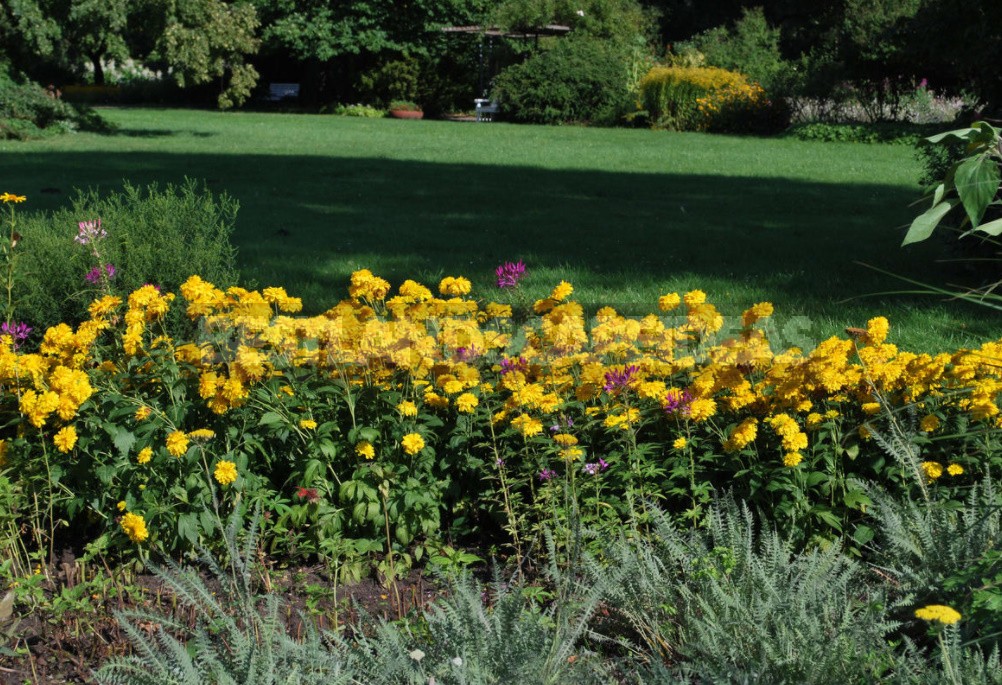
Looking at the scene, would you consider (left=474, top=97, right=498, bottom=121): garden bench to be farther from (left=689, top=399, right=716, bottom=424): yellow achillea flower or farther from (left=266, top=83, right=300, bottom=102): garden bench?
(left=689, top=399, right=716, bottom=424): yellow achillea flower

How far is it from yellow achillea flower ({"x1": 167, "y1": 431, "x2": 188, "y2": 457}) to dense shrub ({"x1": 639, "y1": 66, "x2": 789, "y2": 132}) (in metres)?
20.2

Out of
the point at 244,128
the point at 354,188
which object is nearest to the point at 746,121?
the point at 244,128

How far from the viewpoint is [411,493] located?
9.94ft

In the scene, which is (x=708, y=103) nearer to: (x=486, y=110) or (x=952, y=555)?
(x=486, y=110)

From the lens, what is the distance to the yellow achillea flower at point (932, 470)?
2.87 m

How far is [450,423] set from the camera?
10.8 ft

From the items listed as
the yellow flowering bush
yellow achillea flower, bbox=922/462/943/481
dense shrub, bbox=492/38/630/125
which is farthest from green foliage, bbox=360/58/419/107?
yellow achillea flower, bbox=922/462/943/481

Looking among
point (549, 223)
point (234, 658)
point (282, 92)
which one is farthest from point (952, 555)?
point (282, 92)

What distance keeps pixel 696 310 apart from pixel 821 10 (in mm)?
36528

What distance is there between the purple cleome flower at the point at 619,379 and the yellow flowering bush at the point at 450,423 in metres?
0.01

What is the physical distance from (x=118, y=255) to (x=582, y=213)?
17.2 feet

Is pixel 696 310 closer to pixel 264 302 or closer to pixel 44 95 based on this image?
pixel 264 302

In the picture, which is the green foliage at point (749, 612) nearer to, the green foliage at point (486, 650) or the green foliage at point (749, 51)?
the green foliage at point (486, 650)

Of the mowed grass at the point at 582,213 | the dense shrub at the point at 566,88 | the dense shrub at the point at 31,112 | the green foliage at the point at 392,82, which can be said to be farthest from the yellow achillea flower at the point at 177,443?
the green foliage at the point at 392,82
